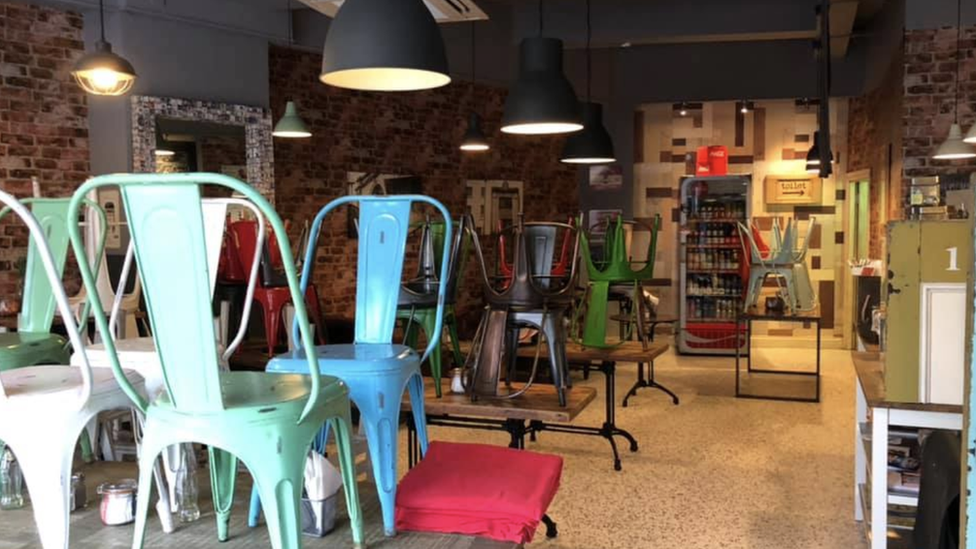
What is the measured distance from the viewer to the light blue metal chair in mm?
2193

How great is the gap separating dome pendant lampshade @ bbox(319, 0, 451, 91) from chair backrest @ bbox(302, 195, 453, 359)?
43cm

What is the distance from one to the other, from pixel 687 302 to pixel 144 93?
20.0 feet

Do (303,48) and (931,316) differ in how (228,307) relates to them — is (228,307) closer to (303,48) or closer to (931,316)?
(303,48)

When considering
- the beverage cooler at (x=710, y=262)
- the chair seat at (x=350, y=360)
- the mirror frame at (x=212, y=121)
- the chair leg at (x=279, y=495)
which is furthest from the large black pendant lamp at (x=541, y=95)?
the beverage cooler at (x=710, y=262)

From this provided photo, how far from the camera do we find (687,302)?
9.20m

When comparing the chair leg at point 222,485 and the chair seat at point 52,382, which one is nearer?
the chair seat at point 52,382

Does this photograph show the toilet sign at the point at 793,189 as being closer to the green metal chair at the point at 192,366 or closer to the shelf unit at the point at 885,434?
the shelf unit at the point at 885,434

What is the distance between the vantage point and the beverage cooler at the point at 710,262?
902cm

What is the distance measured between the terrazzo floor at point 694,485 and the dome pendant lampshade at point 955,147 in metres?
2.04

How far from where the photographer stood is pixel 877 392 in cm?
298

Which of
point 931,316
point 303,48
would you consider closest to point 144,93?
point 303,48

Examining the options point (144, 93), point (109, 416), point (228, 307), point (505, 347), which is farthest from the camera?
point (144, 93)

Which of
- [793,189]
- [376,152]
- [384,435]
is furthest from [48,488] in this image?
[793,189]

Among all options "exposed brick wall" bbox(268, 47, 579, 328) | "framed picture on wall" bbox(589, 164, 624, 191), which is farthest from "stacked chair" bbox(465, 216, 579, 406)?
"framed picture on wall" bbox(589, 164, 624, 191)
